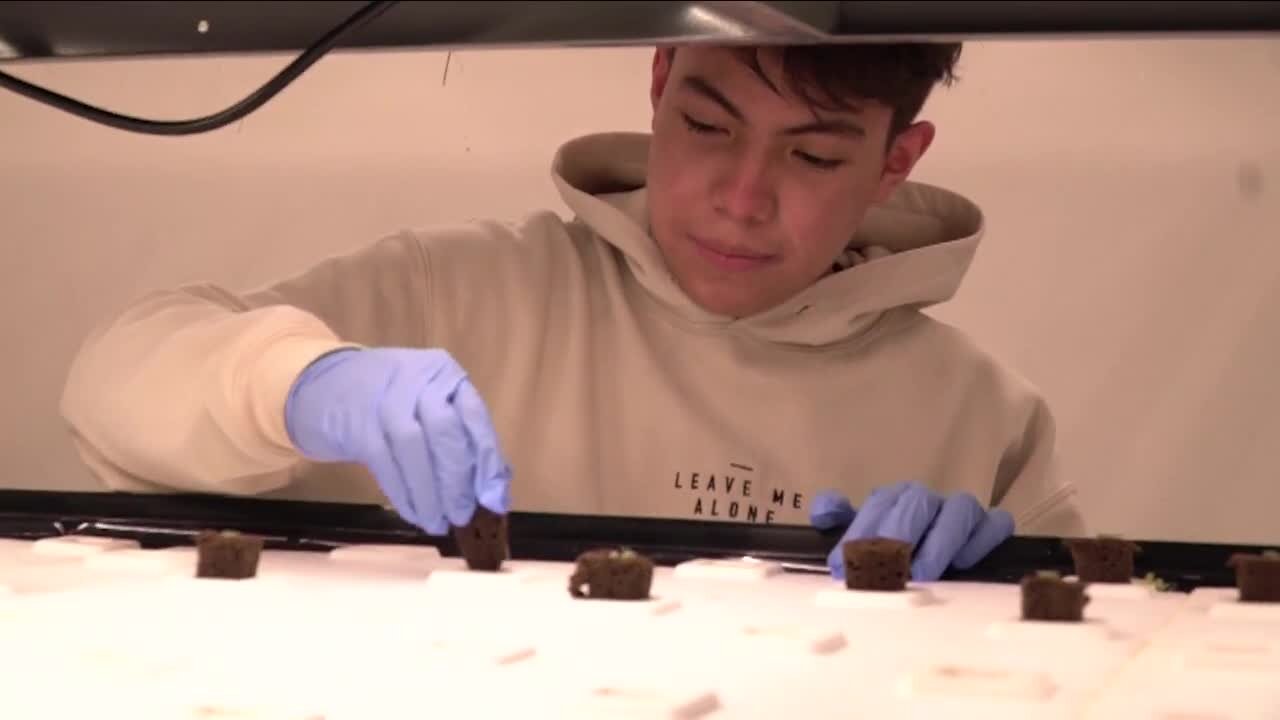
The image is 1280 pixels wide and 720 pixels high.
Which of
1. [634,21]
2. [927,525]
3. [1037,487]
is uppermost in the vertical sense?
[634,21]

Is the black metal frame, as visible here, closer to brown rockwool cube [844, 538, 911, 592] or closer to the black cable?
the black cable

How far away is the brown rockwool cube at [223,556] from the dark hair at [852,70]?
2.71 feet

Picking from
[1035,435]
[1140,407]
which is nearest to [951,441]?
[1035,435]

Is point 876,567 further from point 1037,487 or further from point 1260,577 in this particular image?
point 1037,487

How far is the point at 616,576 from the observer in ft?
3.56

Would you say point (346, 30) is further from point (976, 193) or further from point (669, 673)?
point (976, 193)

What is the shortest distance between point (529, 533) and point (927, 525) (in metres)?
0.36

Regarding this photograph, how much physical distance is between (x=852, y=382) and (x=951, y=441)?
6.2 inches

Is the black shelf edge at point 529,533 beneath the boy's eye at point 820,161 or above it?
beneath

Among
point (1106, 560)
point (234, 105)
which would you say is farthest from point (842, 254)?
point (234, 105)

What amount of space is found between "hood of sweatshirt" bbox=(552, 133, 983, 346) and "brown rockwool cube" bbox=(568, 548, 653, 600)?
0.93 meters

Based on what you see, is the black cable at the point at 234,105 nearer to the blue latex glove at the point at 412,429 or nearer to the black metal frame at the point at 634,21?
the black metal frame at the point at 634,21

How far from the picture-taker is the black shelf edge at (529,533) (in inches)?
54.0

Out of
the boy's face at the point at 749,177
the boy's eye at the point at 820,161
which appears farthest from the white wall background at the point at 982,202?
the boy's eye at the point at 820,161
